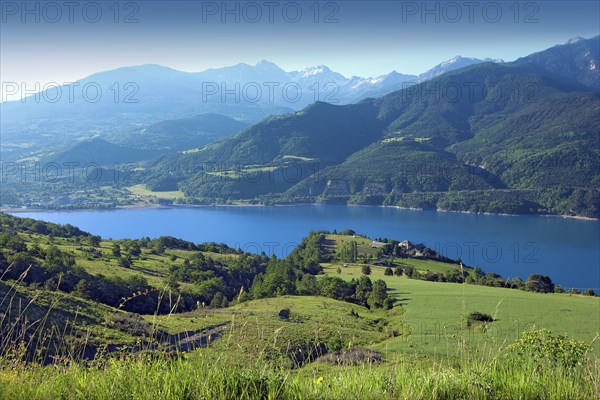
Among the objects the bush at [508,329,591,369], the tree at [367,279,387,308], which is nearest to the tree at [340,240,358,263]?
the tree at [367,279,387,308]

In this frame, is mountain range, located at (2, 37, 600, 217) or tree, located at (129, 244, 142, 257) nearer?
tree, located at (129, 244, 142, 257)

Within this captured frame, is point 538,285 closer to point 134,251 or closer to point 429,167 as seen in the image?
point 134,251

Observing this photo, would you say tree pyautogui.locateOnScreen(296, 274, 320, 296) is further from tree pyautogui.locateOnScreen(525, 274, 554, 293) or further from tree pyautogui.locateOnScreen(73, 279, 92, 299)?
tree pyautogui.locateOnScreen(73, 279, 92, 299)

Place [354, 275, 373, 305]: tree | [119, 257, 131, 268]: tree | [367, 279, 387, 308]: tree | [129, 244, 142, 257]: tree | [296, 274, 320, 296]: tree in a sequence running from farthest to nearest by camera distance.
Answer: [129, 244, 142, 257]: tree → [119, 257, 131, 268]: tree → [296, 274, 320, 296]: tree → [354, 275, 373, 305]: tree → [367, 279, 387, 308]: tree

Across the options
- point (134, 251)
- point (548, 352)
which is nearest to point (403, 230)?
point (134, 251)

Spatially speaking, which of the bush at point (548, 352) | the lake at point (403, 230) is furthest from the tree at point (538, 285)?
the bush at point (548, 352)

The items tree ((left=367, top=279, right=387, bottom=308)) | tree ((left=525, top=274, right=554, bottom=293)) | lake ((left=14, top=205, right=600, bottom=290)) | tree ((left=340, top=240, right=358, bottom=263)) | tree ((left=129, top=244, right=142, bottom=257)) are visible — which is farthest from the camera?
lake ((left=14, top=205, right=600, bottom=290))
